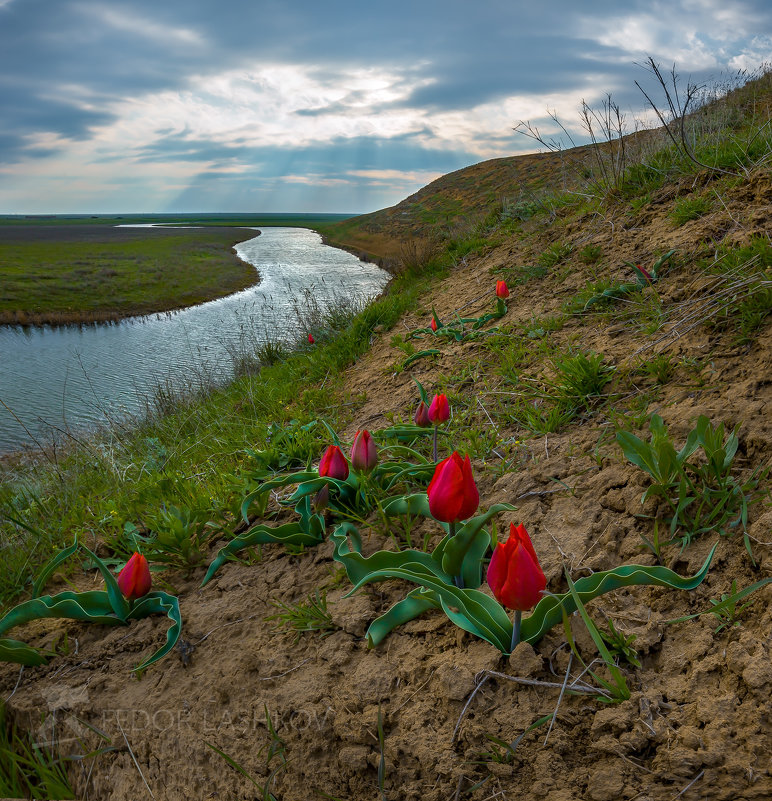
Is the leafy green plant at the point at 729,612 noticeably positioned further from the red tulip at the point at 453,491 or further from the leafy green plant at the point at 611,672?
the red tulip at the point at 453,491

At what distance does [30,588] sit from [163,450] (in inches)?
54.9

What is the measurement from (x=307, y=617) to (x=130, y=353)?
14254mm

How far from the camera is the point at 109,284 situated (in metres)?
26.1

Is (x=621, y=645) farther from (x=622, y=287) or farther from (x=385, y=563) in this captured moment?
(x=622, y=287)

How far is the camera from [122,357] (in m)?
13.8

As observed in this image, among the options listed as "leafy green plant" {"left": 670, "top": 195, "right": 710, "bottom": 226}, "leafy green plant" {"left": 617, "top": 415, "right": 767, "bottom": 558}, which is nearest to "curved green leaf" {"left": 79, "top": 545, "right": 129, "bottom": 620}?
"leafy green plant" {"left": 617, "top": 415, "right": 767, "bottom": 558}

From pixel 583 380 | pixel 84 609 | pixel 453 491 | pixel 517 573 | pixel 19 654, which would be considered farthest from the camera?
pixel 583 380

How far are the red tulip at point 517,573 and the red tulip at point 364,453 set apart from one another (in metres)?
0.97

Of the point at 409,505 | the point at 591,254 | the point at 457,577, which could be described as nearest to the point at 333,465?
the point at 409,505

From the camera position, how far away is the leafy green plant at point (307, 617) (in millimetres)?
1696

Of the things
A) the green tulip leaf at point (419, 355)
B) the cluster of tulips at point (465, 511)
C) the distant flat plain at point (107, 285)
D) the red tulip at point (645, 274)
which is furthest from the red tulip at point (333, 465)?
the distant flat plain at point (107, 285)

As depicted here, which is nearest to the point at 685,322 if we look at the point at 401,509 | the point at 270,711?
the point at 401,509

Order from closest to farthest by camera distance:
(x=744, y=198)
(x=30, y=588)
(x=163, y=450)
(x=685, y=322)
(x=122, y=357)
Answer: (x=30, y=588), (x=685, y=322), (x=744, y=198), (x=163, y=450), (x=122, y=357)

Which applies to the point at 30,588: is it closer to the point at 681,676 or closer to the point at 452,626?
the point at 452,626
